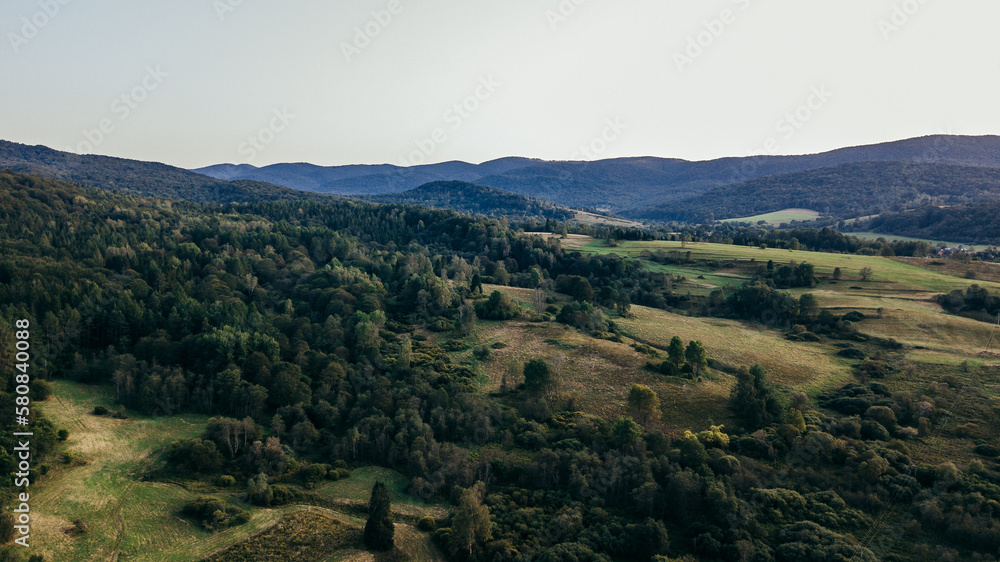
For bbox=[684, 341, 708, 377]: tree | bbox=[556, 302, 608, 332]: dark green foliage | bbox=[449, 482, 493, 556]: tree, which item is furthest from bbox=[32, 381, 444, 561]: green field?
bbox=[556, 302, 608, 332]: dark green foliage

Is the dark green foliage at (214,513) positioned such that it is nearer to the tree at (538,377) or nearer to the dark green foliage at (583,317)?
the tree at (538,377)

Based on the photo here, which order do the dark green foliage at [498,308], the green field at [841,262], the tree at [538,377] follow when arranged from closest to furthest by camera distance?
the tree at [538,377] < the dark green foliage at [498,308] < the green field at [841,262]

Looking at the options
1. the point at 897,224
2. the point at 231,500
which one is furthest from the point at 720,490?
the point at 897,224

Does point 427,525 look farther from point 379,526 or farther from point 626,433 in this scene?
point 626,433

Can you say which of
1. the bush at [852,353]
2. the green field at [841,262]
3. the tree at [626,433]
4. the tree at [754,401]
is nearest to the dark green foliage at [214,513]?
the tree at [626,433]

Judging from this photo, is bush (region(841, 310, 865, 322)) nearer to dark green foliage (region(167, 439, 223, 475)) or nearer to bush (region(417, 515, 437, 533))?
bush (region(417, 515, 437, 533))
